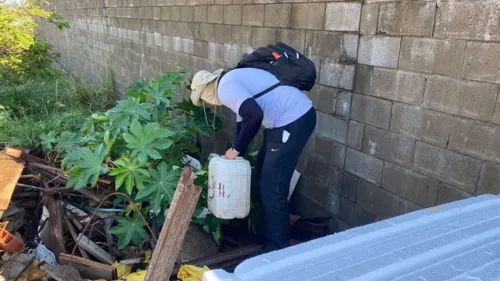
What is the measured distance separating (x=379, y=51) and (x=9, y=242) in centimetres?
294

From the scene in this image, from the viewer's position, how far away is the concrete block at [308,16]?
3406 mm

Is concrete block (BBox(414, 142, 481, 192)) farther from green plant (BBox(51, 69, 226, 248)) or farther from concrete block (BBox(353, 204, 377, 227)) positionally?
green plant (BBox(51, 69, 226, 248))

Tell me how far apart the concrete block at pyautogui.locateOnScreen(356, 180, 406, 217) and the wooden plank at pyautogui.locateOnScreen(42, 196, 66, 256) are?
7.59 ft

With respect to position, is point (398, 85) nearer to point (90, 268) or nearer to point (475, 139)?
point (475, 139)

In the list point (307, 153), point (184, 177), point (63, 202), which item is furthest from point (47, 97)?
point (184, 177)

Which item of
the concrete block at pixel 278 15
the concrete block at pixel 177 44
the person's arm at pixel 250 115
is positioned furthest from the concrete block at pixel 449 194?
the concrete block at pixel 177 44

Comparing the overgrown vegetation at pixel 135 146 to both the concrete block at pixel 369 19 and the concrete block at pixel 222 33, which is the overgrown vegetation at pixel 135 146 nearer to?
the concrete block at pixel 222 33

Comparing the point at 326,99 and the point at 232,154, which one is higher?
the point at 326,99

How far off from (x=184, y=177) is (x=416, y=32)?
1.72 metres

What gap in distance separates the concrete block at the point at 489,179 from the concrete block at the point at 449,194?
0.32 feet

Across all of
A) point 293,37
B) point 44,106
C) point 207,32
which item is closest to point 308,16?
point 293,37

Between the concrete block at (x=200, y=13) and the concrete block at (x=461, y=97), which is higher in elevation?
the concrete block at (x=200, y=13)

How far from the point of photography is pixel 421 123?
2682 mm

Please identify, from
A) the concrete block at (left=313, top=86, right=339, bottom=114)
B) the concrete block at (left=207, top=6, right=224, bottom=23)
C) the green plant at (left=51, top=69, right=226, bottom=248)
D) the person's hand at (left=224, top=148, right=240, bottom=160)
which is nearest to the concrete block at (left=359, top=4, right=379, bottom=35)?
Answer: the concrete block at (left=313, top=86, right=339, bottom=114)
